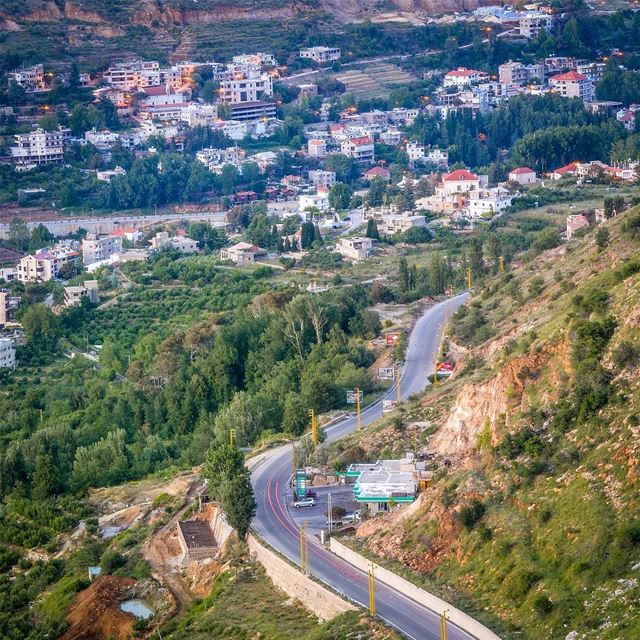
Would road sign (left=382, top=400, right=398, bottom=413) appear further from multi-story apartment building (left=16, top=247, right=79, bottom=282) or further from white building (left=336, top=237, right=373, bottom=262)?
multi-story apartment building (left=16, top=247, right=79, bottom=282)

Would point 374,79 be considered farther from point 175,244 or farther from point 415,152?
point 175,244

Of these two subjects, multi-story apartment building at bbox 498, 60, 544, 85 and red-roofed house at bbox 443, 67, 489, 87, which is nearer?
multi-story apartment building at bbox 498, 60, 544, 85

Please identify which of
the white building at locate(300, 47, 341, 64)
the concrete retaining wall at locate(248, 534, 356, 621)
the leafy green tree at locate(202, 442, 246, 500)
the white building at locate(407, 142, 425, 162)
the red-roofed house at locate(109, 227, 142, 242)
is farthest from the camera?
the white building at locate(300, 47, 341, 64)

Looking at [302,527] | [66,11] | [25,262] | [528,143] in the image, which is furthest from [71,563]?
[66,11]

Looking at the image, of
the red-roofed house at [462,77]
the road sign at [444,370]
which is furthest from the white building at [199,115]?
the road sign at [444,370]

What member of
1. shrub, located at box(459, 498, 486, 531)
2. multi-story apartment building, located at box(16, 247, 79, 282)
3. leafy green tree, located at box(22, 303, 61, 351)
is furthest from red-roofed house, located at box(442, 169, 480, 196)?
shrub, located at box(459, 498, 486, 531)

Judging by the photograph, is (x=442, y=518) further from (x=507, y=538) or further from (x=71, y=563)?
(x=71, y=563)

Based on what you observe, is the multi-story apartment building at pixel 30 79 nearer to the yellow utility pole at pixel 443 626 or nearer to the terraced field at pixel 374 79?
the terraced field at pixel 374 79
